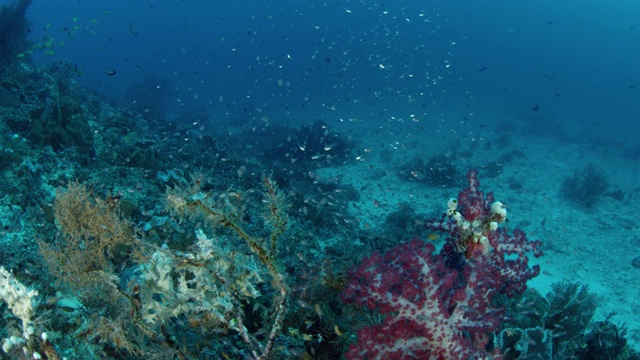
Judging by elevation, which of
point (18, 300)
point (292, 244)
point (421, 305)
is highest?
point (292, 244)

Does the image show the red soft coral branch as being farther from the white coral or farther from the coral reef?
the coral reef

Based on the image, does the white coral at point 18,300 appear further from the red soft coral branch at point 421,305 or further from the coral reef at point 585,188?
the coral reef at point 585,188

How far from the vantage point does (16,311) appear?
356 cm

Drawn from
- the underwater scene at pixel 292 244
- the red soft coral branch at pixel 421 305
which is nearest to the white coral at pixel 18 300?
the underwater scene at pixel 292 244

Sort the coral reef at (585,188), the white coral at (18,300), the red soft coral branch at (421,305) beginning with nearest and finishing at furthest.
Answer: the red soft coral branch at (421,305) < the white coral at (18,300) < the coral reef at (585,188)

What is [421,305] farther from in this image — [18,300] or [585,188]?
[585,188]

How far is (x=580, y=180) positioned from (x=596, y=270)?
853 centimetres

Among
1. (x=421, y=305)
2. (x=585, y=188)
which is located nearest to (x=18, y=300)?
(x=421, y=305)

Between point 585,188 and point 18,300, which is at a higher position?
point 585,188

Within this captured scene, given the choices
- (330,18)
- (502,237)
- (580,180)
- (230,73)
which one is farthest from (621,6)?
(502,237)

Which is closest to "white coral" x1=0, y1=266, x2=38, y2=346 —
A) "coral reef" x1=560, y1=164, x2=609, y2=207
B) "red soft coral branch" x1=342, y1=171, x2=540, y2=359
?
"red soft coral branch" x1=342, y1=171, x2=540, y2=359

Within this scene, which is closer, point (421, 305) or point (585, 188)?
point (421, 305)

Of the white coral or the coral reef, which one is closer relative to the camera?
the white coral

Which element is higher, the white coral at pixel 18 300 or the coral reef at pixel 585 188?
the coral reef at pixel 585 188
